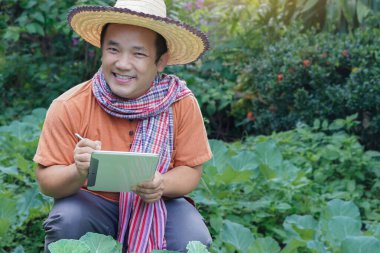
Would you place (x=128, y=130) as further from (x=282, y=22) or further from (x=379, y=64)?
(x=282, y=22)

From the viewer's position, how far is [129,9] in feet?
9.11

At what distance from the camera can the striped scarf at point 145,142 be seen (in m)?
2.88

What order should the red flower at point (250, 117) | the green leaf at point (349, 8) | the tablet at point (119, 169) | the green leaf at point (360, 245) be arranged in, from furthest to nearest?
the green leaf at point (349, 8), the red flower at point (250, 117), the green leaf at point (360, 245), the tablet at point (119, 169)

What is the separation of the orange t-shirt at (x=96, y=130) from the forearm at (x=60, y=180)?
0.14ft

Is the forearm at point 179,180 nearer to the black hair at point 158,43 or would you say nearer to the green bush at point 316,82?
the black hair at point 158,43

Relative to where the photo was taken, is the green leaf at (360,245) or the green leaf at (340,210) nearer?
the green leaf at (360,245)

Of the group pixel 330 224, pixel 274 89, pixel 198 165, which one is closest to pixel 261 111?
pixel 274 89

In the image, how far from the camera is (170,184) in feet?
9.52

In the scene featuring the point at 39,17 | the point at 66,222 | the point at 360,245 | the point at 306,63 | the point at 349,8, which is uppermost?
the point at 349,8

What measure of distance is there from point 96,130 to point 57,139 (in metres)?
0.17

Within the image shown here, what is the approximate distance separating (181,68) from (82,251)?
15.7 feet

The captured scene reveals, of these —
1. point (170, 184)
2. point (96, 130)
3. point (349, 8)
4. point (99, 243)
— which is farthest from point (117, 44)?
point (349, 8)

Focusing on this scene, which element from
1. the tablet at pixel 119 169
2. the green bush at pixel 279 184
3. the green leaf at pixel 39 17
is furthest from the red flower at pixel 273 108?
the tablet at pixel 119 169

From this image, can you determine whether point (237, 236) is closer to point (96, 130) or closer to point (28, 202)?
point (96, 130)
